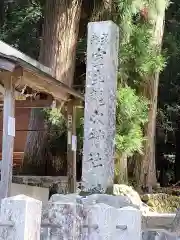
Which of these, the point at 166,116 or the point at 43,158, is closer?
the point at 43,158

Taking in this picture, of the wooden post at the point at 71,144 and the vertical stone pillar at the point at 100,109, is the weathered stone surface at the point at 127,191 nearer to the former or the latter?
the wooden post at the point at 71,144

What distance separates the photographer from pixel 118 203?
6336mm

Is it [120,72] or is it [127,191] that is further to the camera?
[120,72]

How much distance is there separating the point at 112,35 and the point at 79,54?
17.1 ft

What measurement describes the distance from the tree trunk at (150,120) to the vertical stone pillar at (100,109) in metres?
5.66

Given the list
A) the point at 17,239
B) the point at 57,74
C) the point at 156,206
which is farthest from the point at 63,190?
the point at 17,239

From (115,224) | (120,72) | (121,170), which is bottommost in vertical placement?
(115,224)

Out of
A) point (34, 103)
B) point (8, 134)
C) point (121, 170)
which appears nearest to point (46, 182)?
point (34, 103)

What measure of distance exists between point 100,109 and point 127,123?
4519 mm

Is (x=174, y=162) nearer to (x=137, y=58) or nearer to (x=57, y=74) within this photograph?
(x=137, y=58)

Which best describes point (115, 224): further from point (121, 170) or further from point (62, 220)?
point (121, 170)

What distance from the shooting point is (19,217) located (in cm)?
366

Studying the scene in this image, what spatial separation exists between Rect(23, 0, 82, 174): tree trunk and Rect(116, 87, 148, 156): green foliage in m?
1.31

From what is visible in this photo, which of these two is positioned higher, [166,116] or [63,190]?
[166,116]
